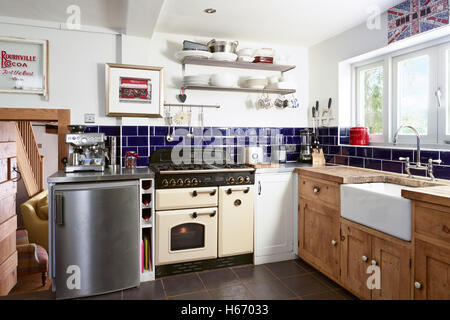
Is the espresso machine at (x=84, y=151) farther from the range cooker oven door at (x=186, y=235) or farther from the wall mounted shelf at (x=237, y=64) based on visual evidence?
the wall mounted shelf at (x=237, y=64)

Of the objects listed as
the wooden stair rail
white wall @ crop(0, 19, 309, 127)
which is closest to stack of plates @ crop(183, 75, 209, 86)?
white wall @ crop(0, 19, 309, 127)

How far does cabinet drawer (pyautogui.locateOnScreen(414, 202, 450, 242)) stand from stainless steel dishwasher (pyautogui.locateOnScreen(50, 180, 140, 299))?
78.1 inches

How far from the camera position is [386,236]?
1954mm

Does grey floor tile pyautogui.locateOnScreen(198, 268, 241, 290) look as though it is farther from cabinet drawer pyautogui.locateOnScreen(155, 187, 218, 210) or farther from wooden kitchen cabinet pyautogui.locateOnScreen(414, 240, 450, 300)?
wooden kitchen cabinet pyautogui.locateOnScreen(414, 240, 450, 300)

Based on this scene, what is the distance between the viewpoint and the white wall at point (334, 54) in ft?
9.46

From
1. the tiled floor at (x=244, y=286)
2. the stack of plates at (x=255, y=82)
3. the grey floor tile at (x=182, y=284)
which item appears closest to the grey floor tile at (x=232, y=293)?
the tiled floor at (x=244, y=286)

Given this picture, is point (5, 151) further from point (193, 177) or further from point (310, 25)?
point (310, 25)

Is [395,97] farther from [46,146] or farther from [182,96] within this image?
[46,146]

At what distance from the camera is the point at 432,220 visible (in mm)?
1646

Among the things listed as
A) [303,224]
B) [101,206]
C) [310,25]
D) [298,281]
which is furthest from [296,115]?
[101,206]

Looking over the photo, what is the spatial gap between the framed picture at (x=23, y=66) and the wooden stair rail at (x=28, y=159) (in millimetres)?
2361

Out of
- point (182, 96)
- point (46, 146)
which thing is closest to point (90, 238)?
point (182, 96)

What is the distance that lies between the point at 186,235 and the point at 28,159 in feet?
13.0

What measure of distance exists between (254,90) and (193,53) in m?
0.81
